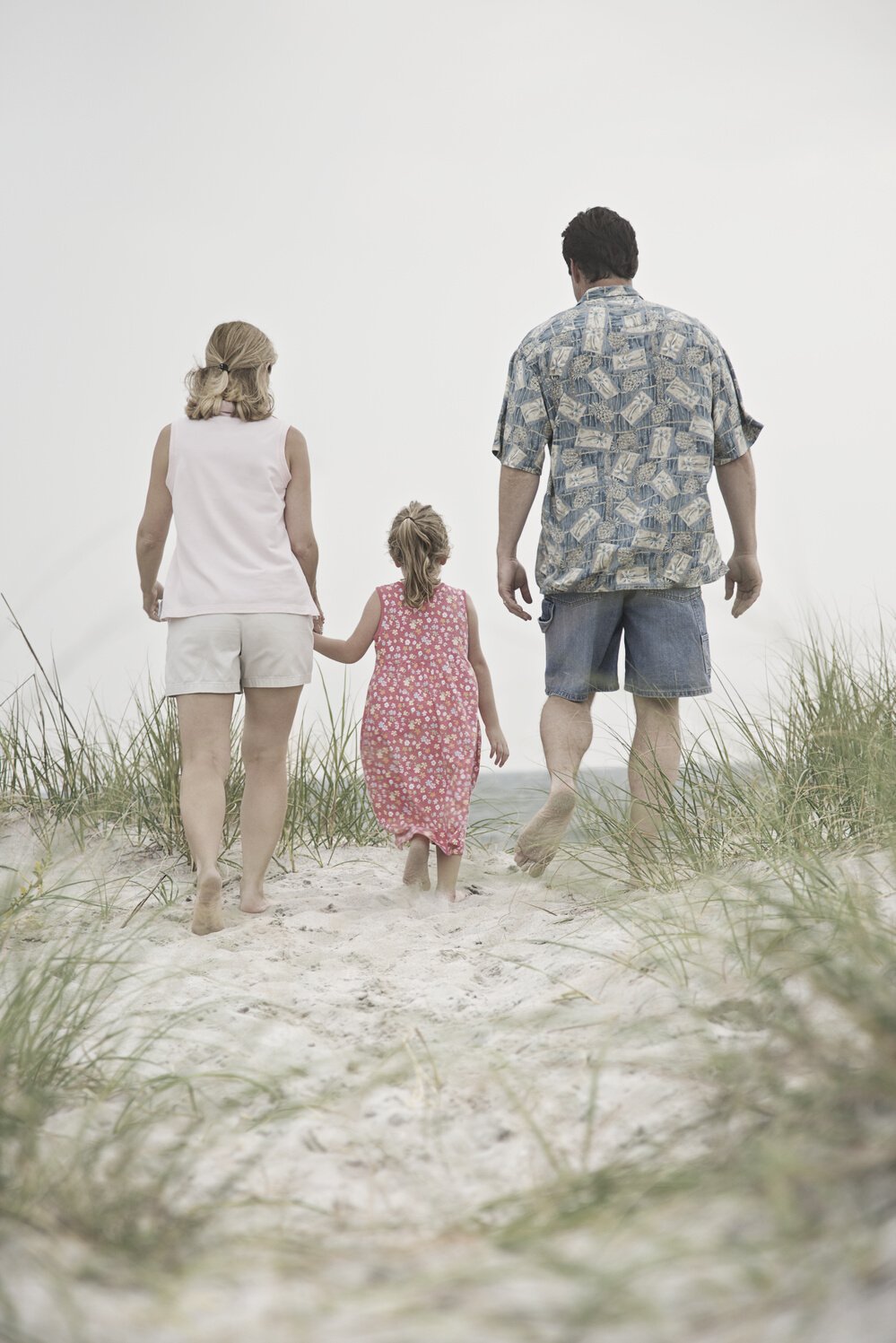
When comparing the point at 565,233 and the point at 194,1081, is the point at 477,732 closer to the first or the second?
the point at 565,233

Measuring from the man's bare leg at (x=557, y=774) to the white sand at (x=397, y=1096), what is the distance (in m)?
0.16

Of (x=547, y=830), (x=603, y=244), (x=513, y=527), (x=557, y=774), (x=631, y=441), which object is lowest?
(x=547, y=830)

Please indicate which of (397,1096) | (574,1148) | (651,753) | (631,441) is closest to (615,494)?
(631,441)

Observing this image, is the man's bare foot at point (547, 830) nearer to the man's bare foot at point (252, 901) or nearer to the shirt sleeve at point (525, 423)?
the man's bare foot at point (252, 901)

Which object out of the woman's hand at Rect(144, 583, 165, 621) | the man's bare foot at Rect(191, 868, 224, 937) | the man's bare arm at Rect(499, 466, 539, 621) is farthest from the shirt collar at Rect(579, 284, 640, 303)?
the man's bare foot at Rect(191, 868, 224, 937)

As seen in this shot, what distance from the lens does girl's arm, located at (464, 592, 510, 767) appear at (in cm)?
379

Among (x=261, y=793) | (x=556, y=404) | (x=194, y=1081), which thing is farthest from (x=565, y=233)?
(x=194, y=1081)

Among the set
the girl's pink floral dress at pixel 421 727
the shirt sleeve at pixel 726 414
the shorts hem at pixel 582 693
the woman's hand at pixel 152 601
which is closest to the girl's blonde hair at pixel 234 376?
the woman's hand at pixel 152 601

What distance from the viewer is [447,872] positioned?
142 inches

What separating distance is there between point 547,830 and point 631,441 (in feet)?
3.74

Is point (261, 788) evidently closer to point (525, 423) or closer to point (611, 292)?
point (525, 423)

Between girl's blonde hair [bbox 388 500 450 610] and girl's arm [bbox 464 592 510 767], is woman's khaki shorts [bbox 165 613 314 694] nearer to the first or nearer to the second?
girl's blonde hair [bbox 388 500 450 610]

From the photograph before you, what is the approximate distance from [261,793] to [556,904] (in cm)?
90

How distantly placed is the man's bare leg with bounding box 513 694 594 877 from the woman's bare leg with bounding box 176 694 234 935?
0.87m
